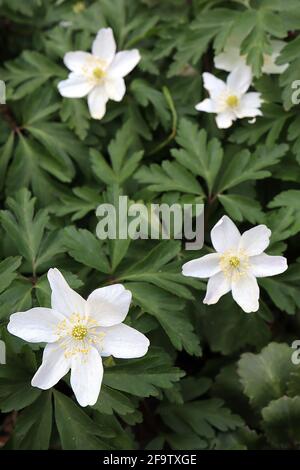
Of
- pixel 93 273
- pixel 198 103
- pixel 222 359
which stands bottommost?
pixel 222 359

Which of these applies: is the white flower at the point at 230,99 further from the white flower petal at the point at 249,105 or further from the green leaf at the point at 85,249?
the green leaf at the point at 85,249

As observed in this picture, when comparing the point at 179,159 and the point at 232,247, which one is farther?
the point at 179,159

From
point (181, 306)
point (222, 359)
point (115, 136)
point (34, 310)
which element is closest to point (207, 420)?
point (222, 359)

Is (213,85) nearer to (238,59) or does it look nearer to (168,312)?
(238,59)

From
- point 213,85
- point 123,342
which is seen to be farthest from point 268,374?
point 213,85

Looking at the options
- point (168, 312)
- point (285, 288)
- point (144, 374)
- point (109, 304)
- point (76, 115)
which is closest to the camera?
point (109, 304)

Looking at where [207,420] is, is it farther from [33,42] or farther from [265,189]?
[33,42]
